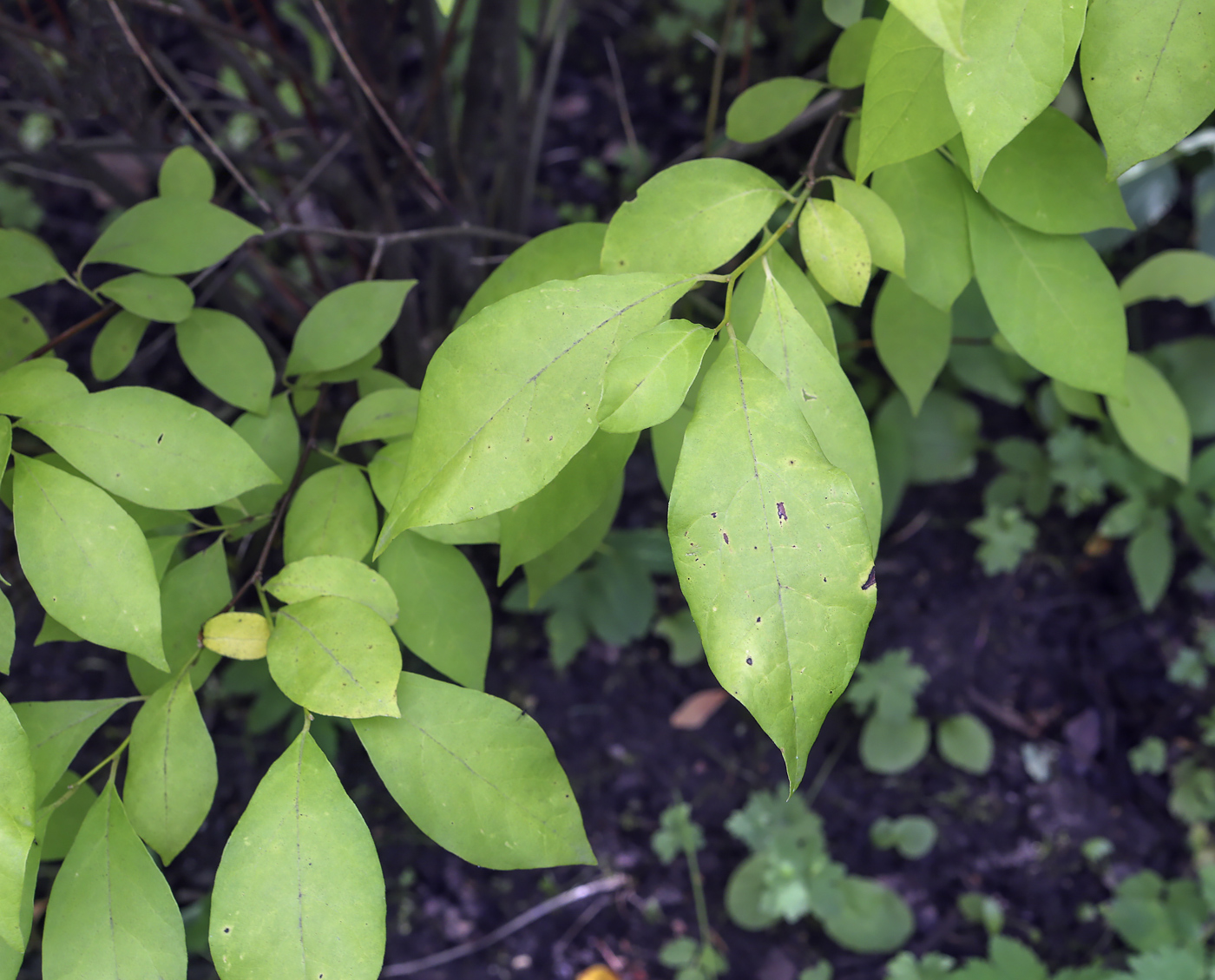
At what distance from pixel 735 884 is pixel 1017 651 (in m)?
0.84

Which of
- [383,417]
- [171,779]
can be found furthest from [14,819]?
[383,417]

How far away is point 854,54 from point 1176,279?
69 cm

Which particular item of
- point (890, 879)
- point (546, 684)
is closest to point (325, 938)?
point (546, 684)

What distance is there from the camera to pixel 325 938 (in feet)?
1.83

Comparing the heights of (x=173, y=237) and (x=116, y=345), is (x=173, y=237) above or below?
above

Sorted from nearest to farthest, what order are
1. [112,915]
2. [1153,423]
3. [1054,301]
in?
[112,915] < [1054,301] < [1153,423]

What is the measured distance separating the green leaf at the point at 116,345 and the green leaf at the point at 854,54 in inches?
30.9

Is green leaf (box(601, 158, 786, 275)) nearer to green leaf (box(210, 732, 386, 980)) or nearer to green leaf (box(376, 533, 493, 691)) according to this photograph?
green leaf (box(376, 533, 493, 691))

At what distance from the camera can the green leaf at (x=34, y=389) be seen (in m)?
0.60

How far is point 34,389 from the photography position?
616mm

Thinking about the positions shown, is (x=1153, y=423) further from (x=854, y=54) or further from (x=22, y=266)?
(x=22, y=266)

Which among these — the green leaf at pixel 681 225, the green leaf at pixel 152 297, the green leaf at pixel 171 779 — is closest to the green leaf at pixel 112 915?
the green leaf at pixel 171 779

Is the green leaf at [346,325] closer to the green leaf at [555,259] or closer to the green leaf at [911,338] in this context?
the green leaf at [555,259]

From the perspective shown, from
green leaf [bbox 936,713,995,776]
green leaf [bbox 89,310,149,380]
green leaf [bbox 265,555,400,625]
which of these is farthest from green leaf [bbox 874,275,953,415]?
green leaf [bbox 936,713,995,776]
